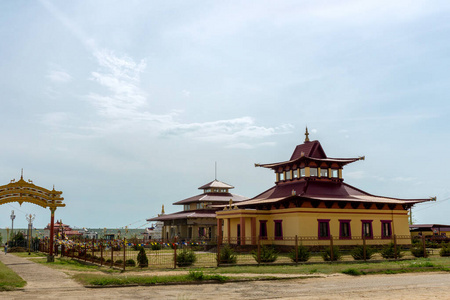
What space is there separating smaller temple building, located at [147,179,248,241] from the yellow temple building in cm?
1192

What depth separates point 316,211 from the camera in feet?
122

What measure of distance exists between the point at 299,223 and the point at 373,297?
72.2 feet

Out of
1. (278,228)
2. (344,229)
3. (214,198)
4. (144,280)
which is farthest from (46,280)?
(214,198)

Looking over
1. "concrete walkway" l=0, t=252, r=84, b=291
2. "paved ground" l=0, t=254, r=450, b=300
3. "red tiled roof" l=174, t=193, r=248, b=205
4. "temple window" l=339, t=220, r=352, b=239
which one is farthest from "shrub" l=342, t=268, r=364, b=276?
"red tiled roof" l=174, t=193, r=248, b=205

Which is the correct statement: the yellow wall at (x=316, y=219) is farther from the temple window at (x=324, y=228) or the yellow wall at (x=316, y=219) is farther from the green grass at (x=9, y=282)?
the green grass at (x=9, y=282)

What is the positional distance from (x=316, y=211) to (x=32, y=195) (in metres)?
22.5

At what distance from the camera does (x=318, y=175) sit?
41.5 metres

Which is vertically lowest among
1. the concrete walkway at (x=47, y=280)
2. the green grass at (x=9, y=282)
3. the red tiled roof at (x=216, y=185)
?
the concrete walkway at (x=47, y=280)

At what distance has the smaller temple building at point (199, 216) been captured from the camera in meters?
55.8

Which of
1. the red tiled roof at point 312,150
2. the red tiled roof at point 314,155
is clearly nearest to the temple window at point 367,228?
the red tiled roof at point 314,155

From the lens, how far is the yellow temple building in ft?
121

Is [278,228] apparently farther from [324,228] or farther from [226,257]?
[226,257]

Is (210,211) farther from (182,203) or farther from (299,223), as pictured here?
(299,223)

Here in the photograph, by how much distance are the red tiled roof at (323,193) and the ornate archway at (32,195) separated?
17.8 metres
